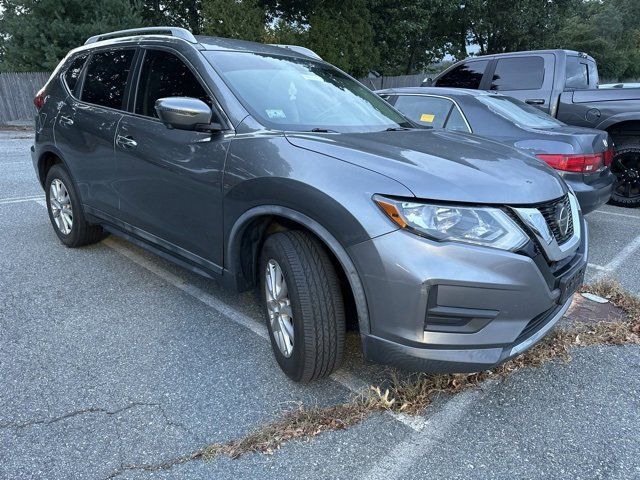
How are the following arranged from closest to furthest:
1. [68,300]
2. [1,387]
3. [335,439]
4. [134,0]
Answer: [335,439], [1,387], [68,300], [134,0]

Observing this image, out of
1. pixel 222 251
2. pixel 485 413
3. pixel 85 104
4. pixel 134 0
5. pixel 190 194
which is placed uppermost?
pixel 134 0

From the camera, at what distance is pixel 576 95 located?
6836 millimetres

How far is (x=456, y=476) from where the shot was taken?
2061 mm

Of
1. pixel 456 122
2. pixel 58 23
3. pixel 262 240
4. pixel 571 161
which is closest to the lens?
pixel 262 240

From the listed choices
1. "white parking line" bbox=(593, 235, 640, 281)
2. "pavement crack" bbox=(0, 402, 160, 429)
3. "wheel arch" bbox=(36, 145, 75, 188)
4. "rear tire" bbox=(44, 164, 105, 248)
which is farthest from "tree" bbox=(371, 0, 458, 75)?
"pavement crack" bbox=(0, 402, 160, 429)

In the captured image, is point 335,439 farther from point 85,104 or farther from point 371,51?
point 371,51

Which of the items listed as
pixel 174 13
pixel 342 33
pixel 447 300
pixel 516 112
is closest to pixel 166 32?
pixel 447 300

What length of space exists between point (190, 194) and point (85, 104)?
177cm

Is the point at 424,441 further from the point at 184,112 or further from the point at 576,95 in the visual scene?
the point at 576,95

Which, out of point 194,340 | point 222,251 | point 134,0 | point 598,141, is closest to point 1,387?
point 194,340

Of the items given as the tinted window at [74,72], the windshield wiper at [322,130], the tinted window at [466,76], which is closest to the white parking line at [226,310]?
the windshield wiper at [322,130]

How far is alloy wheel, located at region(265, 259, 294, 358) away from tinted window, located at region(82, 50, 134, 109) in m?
1.95

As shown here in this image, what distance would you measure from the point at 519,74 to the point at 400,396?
20.7 ft

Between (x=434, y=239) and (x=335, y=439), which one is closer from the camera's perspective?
(x=434, y=239)
